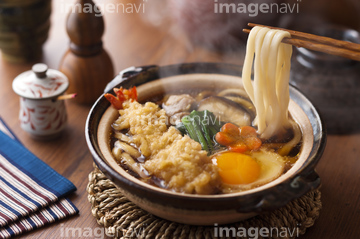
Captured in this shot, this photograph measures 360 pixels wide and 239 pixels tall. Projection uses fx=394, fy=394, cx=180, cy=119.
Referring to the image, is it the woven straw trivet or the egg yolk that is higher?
the egg yolk

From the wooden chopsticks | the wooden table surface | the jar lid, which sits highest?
the wooden chopsticks

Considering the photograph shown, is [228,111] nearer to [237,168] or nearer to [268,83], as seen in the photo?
[268,83]

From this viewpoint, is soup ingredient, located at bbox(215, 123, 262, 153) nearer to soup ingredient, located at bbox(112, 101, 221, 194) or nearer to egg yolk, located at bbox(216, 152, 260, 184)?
egg yolk, located at bbox(216, 152, 260, 184)

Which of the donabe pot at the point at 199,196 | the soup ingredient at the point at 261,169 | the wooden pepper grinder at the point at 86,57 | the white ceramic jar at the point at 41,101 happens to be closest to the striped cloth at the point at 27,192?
the white ceramic jar at the point at 41,101

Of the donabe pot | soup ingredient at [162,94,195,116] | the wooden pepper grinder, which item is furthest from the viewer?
the wooden pepper grinder

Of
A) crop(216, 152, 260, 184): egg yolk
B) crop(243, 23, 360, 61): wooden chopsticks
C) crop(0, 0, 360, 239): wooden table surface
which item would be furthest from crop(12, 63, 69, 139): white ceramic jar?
crop(243, 23, 360, 61): wooden chopsticks

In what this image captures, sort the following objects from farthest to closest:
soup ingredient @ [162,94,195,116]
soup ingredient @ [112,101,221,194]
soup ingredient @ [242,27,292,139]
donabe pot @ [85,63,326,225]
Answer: soup ingredient @ [162,94,195,116]
soup ingredient @ [242,27,292,139]
soup ingredient @ [112,101,221,194]
donabe pot @ [85,63,326,225]

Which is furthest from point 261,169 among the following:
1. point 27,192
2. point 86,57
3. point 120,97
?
point 86,57

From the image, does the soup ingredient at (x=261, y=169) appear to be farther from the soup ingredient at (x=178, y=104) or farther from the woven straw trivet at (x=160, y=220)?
the soup ingredient at (x=178, y=104)
